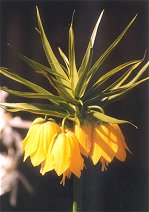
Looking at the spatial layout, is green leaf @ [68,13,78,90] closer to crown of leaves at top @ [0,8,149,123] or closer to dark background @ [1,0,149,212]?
crown of leaves at top @ [0,8,149,123]

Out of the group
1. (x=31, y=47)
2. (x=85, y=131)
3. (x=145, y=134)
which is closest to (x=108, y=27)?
(x=31, y=47)

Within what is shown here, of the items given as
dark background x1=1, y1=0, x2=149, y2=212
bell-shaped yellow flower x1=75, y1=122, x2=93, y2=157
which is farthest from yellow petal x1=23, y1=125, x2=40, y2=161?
dark background x1=1, y1=0, x2=149, y2=212

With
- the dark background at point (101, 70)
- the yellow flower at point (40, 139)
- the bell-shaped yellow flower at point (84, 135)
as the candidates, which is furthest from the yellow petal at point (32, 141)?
the dark background at point (101, 70)

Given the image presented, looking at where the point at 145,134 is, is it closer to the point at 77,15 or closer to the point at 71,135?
the point at 77,15

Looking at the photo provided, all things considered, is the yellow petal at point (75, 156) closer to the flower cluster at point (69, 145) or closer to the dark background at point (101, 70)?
the flower cluster at point (69, 145)

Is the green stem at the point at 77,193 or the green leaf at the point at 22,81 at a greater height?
the green leaf at the point at 22,81

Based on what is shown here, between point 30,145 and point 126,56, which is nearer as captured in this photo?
point 30,145

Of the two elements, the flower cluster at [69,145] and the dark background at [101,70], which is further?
the dark background at [101,70]
